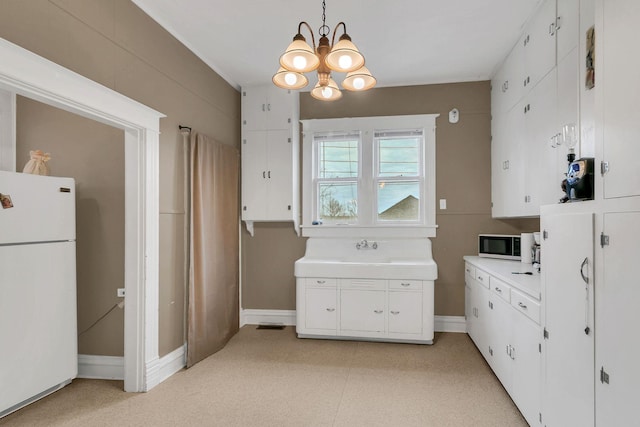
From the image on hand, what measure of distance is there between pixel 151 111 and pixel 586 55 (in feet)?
9.22

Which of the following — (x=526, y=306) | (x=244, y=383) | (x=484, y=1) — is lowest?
(x=244, y=383)

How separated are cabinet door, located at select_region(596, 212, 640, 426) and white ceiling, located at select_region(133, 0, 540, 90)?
2.13m

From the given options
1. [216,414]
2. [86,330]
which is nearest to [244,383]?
[216,414]

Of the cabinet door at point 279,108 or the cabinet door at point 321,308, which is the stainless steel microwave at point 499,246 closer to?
the cabinet door at point 321,308

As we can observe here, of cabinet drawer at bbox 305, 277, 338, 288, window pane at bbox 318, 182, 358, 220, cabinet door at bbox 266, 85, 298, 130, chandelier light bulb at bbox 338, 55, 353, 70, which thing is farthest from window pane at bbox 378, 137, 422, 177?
chandelier light bulb at bbox 338, 55, 353, 70

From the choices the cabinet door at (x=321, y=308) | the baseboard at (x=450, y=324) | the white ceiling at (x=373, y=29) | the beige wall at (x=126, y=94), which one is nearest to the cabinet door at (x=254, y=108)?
the white ceiling at (x=373, y=29)

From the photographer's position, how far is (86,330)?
2.98 meters

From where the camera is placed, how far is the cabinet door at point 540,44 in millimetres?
2512

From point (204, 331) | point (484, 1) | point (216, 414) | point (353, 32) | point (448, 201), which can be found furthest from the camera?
point (448, 201)

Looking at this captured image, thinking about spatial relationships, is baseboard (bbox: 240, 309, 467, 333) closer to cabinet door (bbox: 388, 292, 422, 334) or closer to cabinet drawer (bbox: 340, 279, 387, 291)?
cabinet drawer (bbox: 340, 279, 387, 291)

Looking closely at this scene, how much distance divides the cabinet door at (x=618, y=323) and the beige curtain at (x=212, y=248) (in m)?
2.94

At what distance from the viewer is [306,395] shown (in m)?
2.71

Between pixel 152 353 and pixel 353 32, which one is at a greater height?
pixel 353 32

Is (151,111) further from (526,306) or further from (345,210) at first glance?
(526,306)
